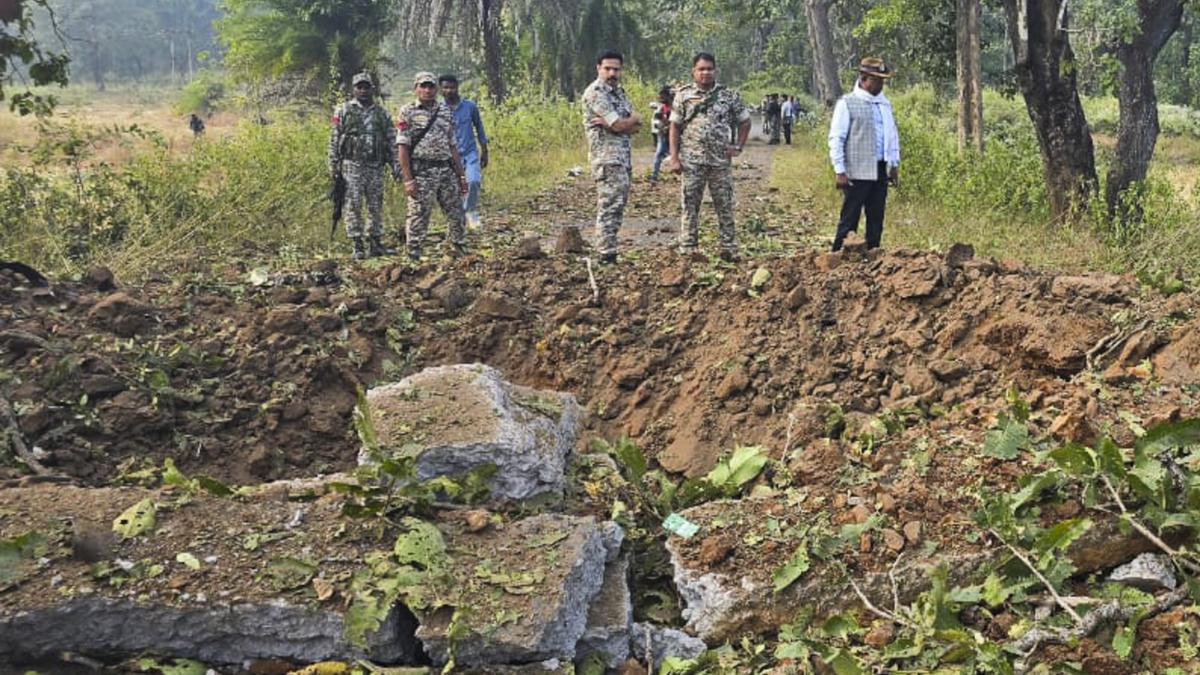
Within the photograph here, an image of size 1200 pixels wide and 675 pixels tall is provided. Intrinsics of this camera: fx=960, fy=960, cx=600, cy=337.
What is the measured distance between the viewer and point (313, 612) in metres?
2.80

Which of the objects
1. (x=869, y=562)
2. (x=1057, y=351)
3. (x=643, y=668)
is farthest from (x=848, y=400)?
(x=643, y=668)

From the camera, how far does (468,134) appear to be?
9500 millimetres

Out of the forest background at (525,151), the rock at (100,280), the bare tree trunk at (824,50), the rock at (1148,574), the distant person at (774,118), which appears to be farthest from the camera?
the distant person at (774,118)

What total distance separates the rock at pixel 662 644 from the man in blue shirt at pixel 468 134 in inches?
247

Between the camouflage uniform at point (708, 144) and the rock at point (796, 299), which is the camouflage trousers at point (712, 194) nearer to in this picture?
the camouflage uniform at point (708, 144)

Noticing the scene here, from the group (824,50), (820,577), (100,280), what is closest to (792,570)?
(820,577)

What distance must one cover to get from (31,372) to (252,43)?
17.5 meters

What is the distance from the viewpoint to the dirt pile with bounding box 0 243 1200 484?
4.28 m

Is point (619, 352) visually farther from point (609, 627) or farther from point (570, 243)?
point (609, 627)

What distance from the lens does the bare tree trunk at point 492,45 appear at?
719 inches

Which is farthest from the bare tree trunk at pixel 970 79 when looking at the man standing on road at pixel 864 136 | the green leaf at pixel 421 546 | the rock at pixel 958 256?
the green leaf at pixel 421 546

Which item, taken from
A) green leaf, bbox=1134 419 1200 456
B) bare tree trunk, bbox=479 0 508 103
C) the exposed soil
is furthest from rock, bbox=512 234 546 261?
bare tree trunk, bbox=479 0 508 103

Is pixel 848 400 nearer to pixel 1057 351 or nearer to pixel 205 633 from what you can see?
pixel 1057 351

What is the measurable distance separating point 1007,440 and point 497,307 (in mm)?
3312
